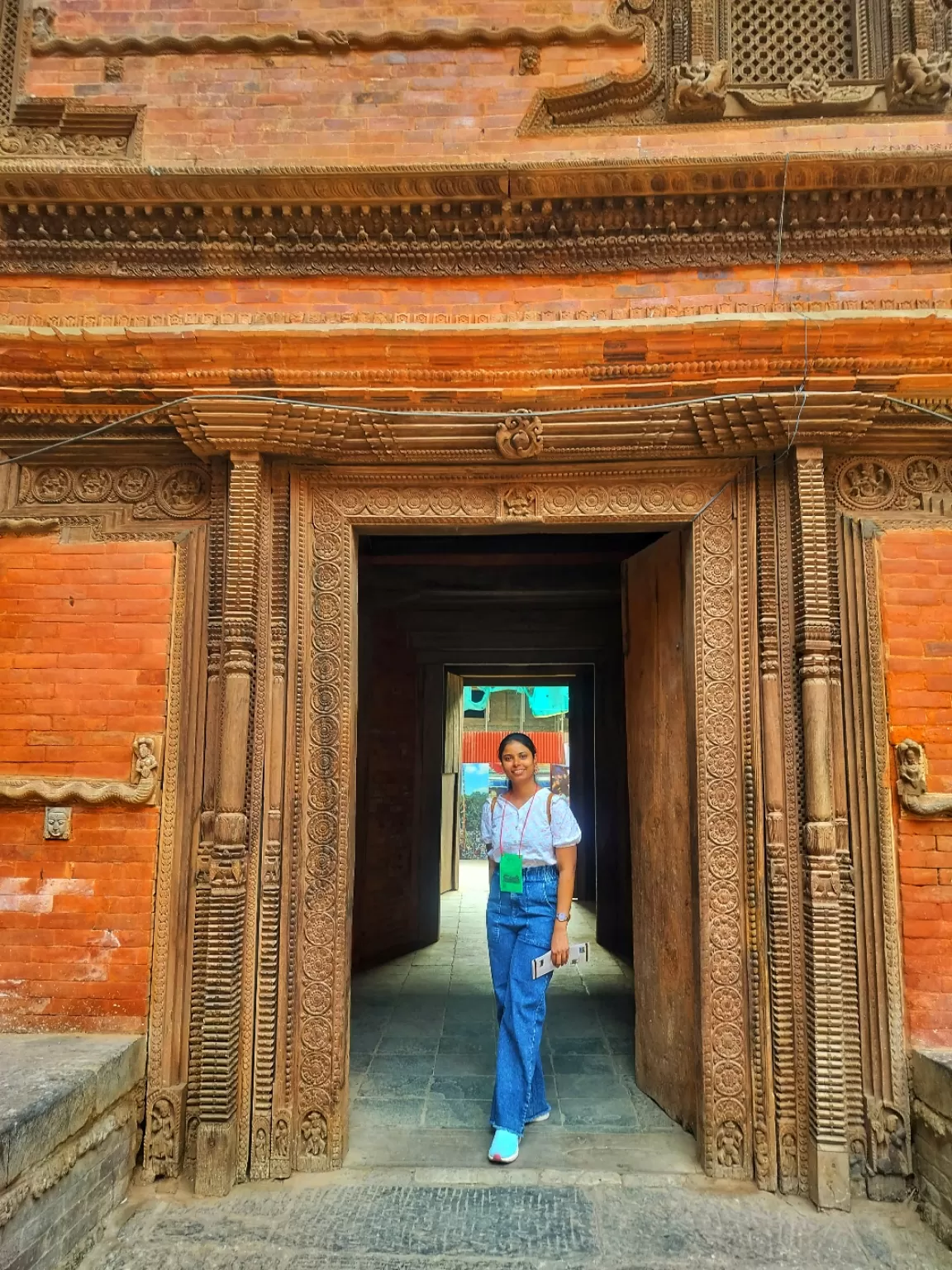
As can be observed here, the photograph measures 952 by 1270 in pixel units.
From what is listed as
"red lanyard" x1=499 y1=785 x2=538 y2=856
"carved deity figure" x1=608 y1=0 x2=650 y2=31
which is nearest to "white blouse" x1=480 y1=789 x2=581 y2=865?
"red lanyard" x1=499 y1=785 x2=538 y2=856

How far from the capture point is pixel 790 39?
371 cm

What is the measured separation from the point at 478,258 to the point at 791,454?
5.57 feet

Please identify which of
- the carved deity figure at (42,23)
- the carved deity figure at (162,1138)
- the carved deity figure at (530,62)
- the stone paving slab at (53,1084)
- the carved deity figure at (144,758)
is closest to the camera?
the stone paving slab at (53,1084)

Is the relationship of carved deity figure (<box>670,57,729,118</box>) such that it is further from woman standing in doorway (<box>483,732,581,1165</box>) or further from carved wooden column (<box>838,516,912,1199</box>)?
woman standing in doorway (<box>483,732,581,1165</box>)

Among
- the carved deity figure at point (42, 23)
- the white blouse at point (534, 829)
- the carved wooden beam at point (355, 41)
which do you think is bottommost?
the white blouse at point (534, 829)

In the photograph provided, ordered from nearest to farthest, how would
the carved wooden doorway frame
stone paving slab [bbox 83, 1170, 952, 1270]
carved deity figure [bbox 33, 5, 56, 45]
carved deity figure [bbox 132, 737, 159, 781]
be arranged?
1. stone paving slab [bbox 83, 1170, 952, 1270]
2. the carved wooden doorway frame
3. carved deity figure [bbox 132, 737, 159, 781]
4. carved deity figure [bbox 33, 5, 56, 45]

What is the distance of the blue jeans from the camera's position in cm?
328

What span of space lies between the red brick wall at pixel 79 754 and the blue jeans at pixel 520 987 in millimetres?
1530

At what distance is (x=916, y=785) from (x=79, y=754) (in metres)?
3.55

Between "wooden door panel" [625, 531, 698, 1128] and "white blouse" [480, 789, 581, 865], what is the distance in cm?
48

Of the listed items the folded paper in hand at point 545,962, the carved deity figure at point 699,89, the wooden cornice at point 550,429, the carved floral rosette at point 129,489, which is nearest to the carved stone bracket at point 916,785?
the wooden cornice at point 550,429

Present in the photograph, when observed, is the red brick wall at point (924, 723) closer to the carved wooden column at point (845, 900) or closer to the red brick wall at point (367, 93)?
the carved wooden column at point (845, 900)

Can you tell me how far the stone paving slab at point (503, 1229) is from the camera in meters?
2.57

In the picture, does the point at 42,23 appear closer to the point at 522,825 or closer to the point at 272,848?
the point at 272,848
